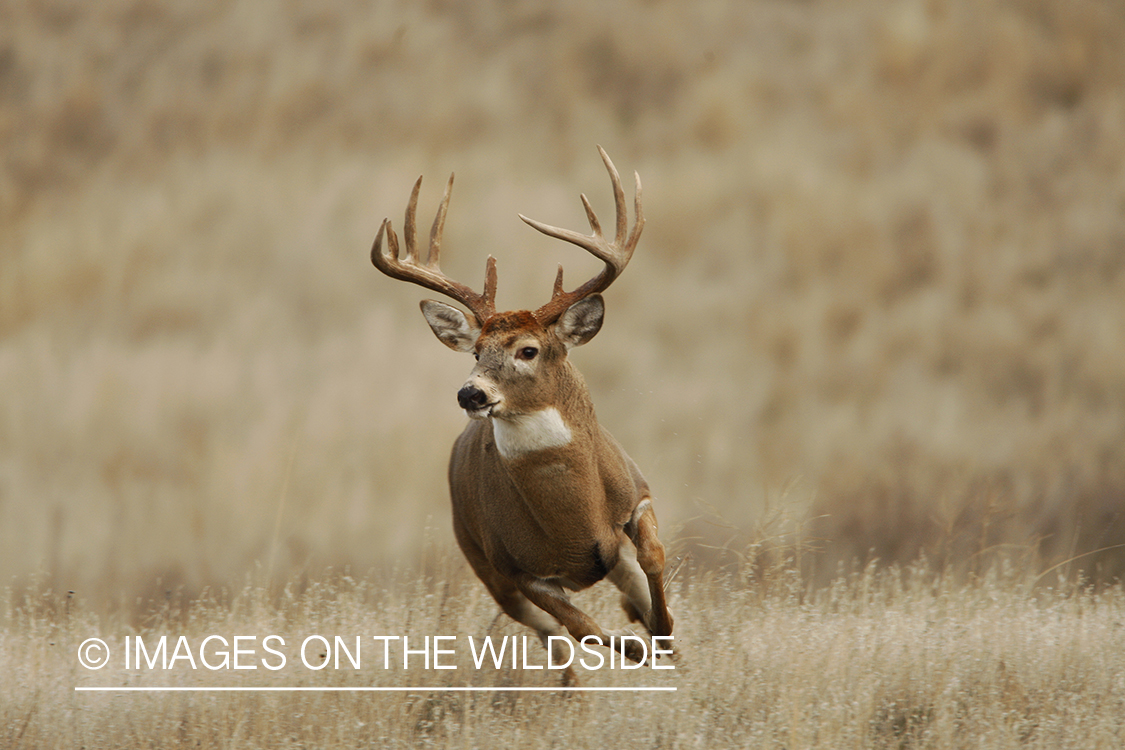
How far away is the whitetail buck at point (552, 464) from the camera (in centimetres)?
581

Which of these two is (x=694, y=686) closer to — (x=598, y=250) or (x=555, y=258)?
(x=598, y=250)

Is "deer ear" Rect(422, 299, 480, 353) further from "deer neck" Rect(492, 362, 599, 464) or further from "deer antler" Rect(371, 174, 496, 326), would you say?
"deer neck" Rect(492, 362, 599, 464)

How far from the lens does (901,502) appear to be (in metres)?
15.1

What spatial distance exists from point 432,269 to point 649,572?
1915 mm

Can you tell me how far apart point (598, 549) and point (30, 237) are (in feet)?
49.3

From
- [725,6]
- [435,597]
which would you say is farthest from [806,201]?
[435,597]

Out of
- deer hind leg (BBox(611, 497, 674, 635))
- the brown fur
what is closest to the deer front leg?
the brown fur

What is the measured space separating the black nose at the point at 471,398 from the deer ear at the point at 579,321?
761 millimetres

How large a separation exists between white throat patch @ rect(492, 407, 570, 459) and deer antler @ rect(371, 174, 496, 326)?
59 centimetres

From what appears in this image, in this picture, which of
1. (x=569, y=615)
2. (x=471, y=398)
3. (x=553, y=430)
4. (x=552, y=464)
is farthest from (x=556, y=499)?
(x=471, y=398)

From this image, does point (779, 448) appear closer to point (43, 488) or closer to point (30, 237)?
point (43, 488)

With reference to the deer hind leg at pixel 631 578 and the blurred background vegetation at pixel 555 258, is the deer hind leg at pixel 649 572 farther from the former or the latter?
the blurred background vegetation at pixel 555 258

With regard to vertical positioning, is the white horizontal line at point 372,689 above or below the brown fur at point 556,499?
below

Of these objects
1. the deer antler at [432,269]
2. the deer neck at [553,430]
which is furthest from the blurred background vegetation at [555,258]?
the deer neck at [553,430]
